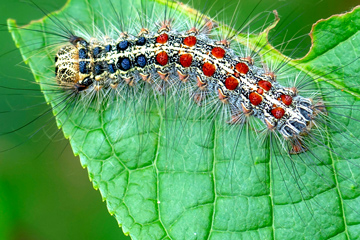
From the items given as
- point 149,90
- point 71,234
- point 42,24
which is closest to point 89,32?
point 42,24

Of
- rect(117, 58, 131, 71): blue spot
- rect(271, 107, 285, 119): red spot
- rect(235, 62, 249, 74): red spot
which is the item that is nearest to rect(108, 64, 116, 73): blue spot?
rect(117, 58, 131, 71): blue spot

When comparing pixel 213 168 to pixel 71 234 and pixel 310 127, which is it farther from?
pixel 71 234

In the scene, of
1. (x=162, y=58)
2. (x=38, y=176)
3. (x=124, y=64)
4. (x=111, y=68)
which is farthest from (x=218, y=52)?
(x=38, y=176)

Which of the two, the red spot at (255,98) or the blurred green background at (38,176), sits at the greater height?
the red spot at (255,98)

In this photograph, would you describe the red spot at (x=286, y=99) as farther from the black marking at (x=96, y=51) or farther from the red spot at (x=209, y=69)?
the black marking at (x=96, y=51)

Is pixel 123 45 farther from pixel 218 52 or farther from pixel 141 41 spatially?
pixel 218 52

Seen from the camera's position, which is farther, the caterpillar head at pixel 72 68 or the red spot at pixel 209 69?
the caterpillar head at pixel 72 68

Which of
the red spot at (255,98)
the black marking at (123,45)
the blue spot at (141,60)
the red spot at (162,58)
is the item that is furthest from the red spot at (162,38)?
the red spot at (255,98)
